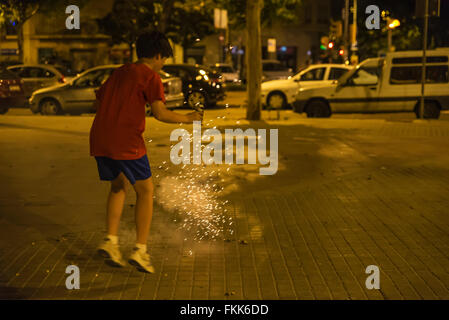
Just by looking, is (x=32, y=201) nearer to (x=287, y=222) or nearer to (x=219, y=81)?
(x=287, y=222)

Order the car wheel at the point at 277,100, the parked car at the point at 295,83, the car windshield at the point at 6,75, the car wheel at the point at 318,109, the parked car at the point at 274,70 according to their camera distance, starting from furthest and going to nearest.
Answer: the parked car at the point at 274,70 → the car wheel at the point at 277,100 → the parked car at the point at 295,83 → the car windshield at the point at 6,75 → the car wheel at the point at 318,109

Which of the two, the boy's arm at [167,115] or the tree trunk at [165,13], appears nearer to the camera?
the boy's arm at [167,115]

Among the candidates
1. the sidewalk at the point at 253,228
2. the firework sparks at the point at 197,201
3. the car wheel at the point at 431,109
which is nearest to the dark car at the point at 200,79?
the car wheel at the point at 431,109

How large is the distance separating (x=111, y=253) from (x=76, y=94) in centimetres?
1636

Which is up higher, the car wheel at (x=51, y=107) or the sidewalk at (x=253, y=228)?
the car wheel at (x=51, y=107)

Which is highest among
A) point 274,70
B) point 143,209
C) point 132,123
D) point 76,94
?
point 132,123

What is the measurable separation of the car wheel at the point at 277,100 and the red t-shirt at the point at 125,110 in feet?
61.3

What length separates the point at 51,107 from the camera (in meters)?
21.8

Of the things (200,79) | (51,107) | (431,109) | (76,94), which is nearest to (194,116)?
(431,109)

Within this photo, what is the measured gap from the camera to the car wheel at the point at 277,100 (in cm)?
2415

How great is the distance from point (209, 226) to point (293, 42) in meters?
62.0

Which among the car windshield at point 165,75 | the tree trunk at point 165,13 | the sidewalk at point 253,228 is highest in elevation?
the tree trunk at point 165,13

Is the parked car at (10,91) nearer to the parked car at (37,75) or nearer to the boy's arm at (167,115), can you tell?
the parked car at (37,75)

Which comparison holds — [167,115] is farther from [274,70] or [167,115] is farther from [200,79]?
[274,70]
